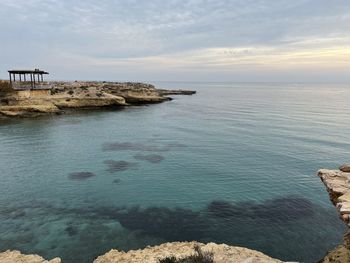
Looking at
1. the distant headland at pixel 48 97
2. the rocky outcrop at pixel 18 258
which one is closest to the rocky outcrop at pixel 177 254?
the rocky outcrop at pixel 18 258

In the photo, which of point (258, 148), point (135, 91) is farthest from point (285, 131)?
point (135, 91)

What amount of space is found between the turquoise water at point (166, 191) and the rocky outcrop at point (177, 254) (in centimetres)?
158

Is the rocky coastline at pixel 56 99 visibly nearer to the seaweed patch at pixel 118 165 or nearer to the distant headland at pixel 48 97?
the distant headland at pixel 48 97

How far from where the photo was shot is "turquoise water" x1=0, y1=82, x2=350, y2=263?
15758 millimetres

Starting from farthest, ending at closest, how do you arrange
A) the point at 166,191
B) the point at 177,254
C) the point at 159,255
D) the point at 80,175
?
the point at 80,175, the point at 166,191, the point at 159,255, the point at 177,254

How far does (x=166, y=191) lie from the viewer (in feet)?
72.3

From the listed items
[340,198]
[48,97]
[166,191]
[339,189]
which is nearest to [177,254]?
[340,198]

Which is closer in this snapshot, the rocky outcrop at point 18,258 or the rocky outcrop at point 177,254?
the rocky outcrop at point 177,254

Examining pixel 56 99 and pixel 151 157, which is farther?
pixel 56 99

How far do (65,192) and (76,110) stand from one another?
51496 millimetres

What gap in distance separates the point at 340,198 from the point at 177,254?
6.75m

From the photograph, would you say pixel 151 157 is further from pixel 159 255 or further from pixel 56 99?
pixel 56 99

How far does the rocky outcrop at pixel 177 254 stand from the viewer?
12047 mm

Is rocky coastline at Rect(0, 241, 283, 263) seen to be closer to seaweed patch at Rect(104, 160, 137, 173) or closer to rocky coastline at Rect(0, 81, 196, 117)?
seaweed patch at Rect(104, 160, 137, 173)
